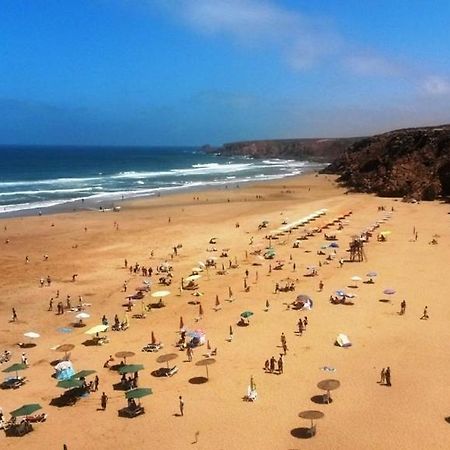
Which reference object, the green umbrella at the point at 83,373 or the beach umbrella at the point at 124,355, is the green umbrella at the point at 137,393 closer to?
the green umbrella at the point at 83,373

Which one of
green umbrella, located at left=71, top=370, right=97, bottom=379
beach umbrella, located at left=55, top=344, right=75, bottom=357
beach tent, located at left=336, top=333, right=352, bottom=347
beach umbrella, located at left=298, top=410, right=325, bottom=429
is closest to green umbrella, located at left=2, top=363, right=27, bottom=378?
beach umbrella, located at left=55, top=344, right=75, bottom=357

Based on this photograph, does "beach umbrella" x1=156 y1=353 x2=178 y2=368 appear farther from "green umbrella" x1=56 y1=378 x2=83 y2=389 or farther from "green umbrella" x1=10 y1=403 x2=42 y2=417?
"green umbrella" x1=10 y1=403 x2=42 y2=417

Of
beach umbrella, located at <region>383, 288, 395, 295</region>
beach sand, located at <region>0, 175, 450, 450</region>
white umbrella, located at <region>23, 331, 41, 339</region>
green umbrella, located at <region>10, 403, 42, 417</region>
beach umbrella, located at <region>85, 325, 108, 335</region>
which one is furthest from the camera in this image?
beach umbrella, located at <region>383, 288, 395, 295</region>

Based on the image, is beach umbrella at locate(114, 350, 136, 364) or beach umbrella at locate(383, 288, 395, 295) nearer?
beach umbrella at locate(114, 350, 136, 364)

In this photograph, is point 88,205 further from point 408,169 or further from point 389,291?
point 389,291

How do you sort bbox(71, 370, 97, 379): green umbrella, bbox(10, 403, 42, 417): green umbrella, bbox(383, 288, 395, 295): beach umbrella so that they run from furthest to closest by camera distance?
1. bbox(383, 288, 395, 295): beach umbrella
2. bbox(71, 370, 97, 379): green umbrella
3. bbox(10, 403, 42, 417): green umbrella

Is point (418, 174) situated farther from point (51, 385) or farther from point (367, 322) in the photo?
point (51, 385)
